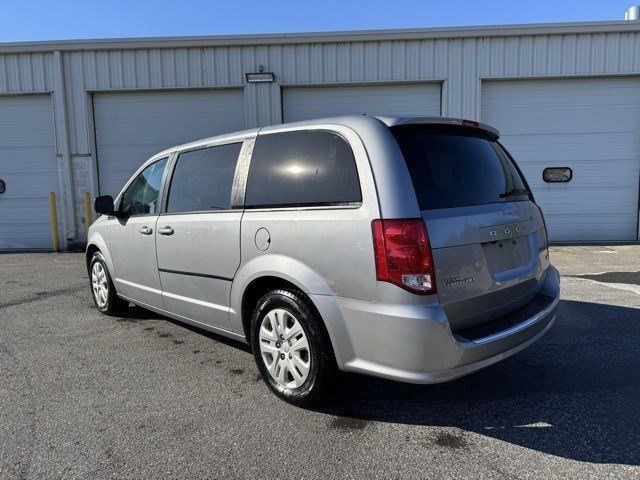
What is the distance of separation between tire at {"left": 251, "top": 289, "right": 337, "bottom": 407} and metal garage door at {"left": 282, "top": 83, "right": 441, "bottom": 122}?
26.7 ft

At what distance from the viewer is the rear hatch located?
8.42 feet

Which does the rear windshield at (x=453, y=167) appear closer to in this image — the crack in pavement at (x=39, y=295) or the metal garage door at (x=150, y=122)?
the crack in pavement at (x=39, y=295)

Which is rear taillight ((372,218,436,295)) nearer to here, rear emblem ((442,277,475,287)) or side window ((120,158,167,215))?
rear emblem ((442,277,475,287))

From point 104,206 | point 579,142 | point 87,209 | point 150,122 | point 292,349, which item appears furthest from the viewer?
point 150,122

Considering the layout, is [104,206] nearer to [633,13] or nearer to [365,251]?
[365,251]

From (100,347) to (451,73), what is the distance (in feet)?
29.3

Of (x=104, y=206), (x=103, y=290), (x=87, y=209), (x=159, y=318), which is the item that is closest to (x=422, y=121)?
(x=104, y=206)

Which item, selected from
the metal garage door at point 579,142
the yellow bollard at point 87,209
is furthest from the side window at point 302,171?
the yellow bollard at point 87,209

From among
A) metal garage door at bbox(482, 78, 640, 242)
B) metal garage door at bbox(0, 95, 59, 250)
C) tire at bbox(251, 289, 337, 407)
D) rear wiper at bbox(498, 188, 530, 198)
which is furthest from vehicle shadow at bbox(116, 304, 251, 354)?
metal garage door at bbox(482, 78, 640, 242)

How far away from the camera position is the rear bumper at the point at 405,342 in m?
2.44

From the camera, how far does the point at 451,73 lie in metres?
10.4

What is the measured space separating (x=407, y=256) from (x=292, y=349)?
997mm

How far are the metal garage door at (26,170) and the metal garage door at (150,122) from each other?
4.16 feet

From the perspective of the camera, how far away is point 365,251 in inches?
101
